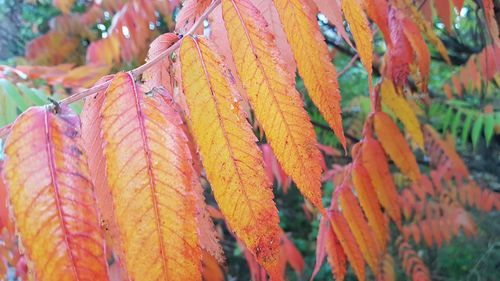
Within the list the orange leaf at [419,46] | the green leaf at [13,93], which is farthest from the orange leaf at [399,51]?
A: the green leaf at [13,93]

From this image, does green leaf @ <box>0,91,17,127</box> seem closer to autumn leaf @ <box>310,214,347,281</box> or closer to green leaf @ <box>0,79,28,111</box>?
green leaf @ <box>0,79,28,111</box>

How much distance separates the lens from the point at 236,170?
0.38 metres

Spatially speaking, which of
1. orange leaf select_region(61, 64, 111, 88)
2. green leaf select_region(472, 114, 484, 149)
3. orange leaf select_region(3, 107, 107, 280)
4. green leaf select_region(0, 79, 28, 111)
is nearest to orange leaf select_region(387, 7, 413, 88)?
orange leaf select_region(3, 107, 107, 280)

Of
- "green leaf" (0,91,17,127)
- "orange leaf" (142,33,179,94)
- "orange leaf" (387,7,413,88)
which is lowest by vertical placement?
"orange leaf" (142,33,179,94)

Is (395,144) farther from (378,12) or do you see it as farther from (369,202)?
(378,12)

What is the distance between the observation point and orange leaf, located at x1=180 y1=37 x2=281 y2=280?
14.9 inches

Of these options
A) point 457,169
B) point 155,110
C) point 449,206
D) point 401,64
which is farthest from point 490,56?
point 449,206

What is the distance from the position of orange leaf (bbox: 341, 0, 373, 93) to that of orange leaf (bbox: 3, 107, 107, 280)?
0.94 feet

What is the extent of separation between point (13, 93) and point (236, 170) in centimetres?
108

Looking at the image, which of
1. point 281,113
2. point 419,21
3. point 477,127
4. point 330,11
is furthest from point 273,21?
point 477,127

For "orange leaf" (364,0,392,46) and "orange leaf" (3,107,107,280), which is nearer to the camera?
"orange leaf" (3,107,107,280)

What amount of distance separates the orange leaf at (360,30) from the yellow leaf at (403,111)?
1.90 ft

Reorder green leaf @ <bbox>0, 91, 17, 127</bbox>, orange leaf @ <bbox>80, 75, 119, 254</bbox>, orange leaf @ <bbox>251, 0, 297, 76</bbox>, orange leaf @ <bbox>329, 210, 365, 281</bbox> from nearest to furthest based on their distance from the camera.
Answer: orange leaf @ <bbox>80, 75, 119, 254</bbox> → orange leaf @ <bbox>251, 0, 297, 76</bbox> → orange leaf @ <bbox>329, 210, 365, 281</bbox> → green leaf @ <bbox>0, 91, 17, 127</bbox>

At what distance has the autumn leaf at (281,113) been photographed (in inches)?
16.0
